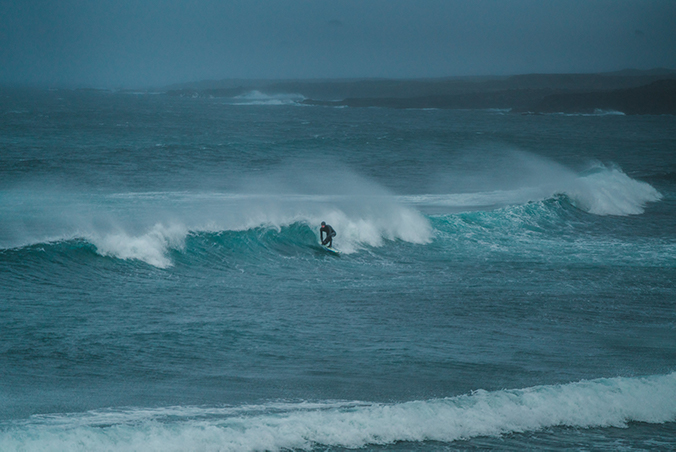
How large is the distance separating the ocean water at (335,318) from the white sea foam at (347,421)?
0.02 m

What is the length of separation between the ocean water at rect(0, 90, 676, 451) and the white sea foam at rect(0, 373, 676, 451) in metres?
0.02

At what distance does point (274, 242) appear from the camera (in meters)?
17.2

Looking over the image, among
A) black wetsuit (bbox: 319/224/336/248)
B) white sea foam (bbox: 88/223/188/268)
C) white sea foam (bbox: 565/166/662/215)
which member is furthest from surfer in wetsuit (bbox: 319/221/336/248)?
white sea foam (bbox: 565/166/662/215)

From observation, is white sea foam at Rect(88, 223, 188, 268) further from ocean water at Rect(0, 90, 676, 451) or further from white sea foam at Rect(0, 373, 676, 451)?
white sea foam at Rect(0, 373, 676, 451)

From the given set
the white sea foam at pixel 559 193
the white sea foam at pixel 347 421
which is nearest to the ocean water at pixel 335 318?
the white sea foam at pixel 347 421

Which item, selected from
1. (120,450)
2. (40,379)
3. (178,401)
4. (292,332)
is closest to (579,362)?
(292,332)

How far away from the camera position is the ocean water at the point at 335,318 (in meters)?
7.08

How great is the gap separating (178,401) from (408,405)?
8.90 feet

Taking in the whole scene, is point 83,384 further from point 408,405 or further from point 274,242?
point 274,242

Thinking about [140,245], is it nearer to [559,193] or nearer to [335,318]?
[335,318]

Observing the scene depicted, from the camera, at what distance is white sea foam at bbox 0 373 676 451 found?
6.48 meters

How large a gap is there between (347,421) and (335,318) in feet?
13.4

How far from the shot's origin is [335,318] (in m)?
11.0

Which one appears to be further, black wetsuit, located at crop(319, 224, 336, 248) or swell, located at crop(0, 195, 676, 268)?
black wetsuit, located at crop(319, 224, 336, 248)
